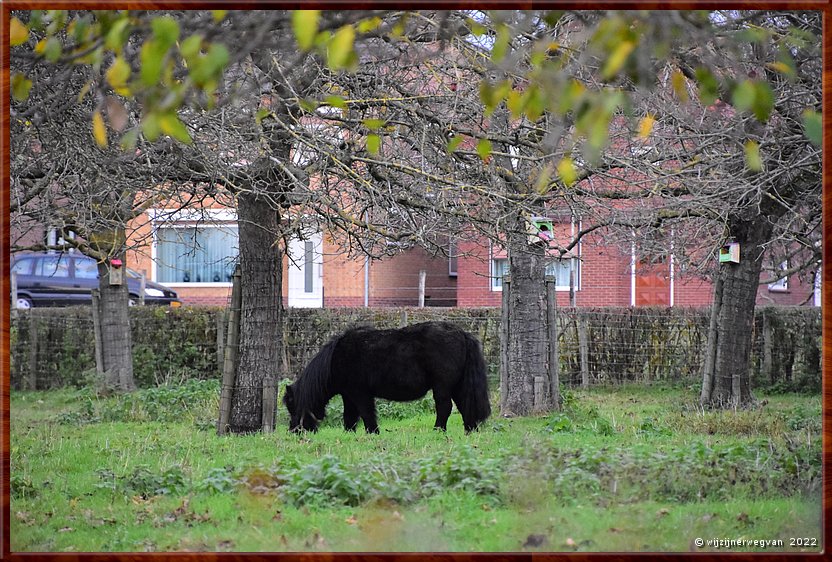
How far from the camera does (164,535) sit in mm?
5125

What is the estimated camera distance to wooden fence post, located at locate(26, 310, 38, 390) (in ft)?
54.8

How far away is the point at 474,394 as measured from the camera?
9891 millimetres

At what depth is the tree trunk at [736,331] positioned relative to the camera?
38.7 feet

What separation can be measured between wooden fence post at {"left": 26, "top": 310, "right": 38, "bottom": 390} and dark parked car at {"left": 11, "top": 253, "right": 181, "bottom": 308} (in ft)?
19.7

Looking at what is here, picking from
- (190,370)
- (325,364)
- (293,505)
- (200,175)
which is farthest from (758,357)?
(293,505)

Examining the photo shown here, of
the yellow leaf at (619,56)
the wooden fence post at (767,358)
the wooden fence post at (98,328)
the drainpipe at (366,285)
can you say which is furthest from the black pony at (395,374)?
the drainpipe at (366,285)

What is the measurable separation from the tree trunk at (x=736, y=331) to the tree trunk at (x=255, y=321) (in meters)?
5.97

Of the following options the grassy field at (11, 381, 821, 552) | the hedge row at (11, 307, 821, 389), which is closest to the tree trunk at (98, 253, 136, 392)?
the hedge row at (11, 307, 821, 389)

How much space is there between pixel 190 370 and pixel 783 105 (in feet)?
37.7

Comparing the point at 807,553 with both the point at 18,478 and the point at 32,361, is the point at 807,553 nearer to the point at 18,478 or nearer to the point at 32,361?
the point at 18,478

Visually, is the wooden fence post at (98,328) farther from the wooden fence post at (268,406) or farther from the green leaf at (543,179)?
the green leaf at (543,179)

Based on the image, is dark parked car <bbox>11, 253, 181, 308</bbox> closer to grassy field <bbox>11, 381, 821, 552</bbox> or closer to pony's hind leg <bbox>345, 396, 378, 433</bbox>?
pony's hind leg <bbox>345, 396, 378, 433</bbox>

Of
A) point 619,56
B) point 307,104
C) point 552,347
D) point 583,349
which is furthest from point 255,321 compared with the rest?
point 583,349

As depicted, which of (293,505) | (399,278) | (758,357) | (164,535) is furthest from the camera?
(399,278)
